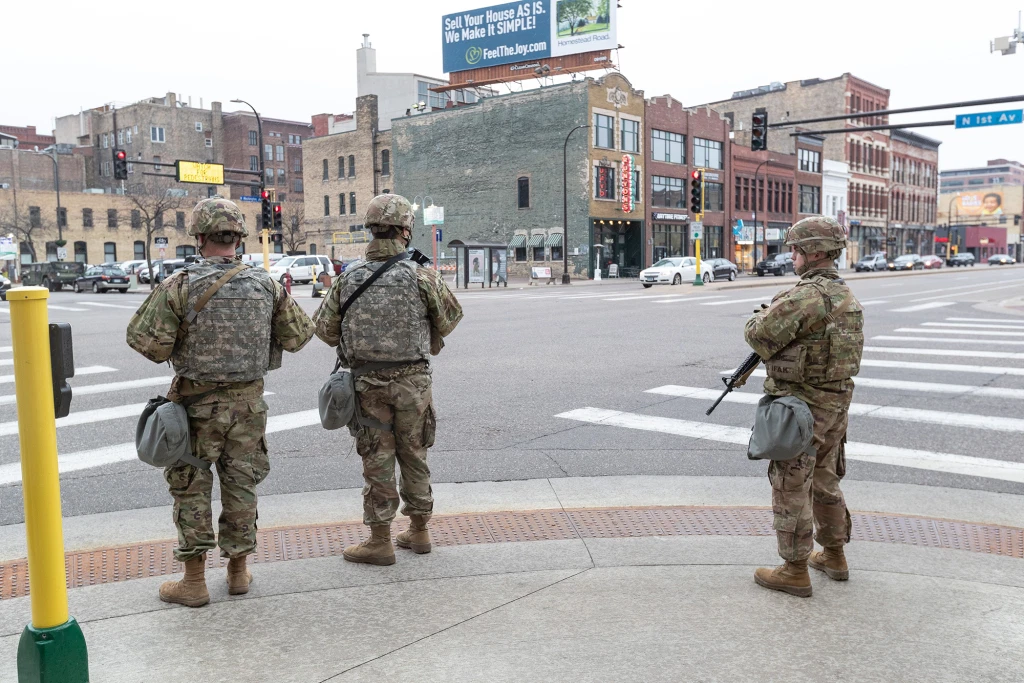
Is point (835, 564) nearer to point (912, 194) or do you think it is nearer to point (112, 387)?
point (112, 387)

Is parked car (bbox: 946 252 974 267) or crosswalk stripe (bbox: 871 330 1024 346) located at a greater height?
parked car (bbox: 946 252 974 267)

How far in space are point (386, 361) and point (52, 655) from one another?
209 centimetres

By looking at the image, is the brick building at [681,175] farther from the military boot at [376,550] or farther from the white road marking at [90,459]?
the military boot at [376,550]

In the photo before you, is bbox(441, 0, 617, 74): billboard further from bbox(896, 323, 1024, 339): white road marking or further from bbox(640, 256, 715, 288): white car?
bbox(896, 323, 1024, 339): white road marking

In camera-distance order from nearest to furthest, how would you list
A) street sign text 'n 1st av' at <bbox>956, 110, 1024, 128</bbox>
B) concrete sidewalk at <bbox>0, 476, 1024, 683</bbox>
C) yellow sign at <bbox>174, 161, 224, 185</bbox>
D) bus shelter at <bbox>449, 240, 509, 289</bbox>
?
concrete sidewalk at <bbox>0, 476, 1024, 683</bbox>, street sign text 'n 1st av' at <bbox>956, 110, 1024, 128</bbox>, yellow sign at <bbox>174, 161, 224, 185</bbox>, bus shelter at <bbox>449, 240, 509, 289</bbox>

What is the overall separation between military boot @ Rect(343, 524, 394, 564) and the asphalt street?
171 centimetres

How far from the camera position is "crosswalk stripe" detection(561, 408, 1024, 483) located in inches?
261

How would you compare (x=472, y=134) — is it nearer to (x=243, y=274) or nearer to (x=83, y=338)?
(x=83, y=338)

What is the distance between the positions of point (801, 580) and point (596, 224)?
48731 mm

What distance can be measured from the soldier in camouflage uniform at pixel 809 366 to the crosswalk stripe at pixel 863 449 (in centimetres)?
303

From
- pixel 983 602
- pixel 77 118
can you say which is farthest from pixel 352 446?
pixel 77 118

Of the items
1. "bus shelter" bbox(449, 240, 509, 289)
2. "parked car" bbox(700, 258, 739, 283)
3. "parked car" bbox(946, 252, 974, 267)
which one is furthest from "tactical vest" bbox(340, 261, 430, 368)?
"parked car" bbox(946, 252, 974, 267)

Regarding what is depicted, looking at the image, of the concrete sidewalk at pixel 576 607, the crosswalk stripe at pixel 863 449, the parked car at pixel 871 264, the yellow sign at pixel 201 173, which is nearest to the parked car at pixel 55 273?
the yellow sign at pixel 201 173

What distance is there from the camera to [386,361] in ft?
14.7
